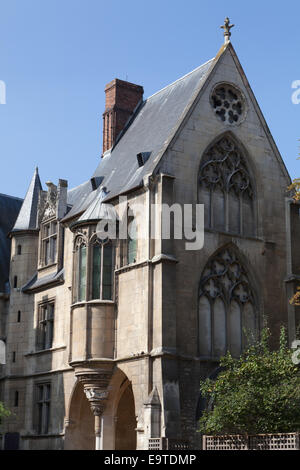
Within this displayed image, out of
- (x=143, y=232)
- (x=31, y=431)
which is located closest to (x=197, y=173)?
(x=143, y=232)

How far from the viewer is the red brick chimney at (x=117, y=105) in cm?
3975

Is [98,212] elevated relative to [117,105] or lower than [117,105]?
lower

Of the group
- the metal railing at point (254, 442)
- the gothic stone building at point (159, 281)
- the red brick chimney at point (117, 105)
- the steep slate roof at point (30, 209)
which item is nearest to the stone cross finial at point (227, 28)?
the gothic stone building at point (159, 281)

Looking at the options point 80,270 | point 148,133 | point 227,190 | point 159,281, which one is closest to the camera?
point 159,281

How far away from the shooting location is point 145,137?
35.6 metres

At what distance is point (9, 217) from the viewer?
152 feet

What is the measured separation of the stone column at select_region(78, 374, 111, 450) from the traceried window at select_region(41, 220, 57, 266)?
850 centimetres

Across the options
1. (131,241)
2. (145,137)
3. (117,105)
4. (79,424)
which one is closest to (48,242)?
(145,137)

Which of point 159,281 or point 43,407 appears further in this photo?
point 43,407

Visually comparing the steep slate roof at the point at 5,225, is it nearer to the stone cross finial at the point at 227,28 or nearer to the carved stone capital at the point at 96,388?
the carved stone capital at the point at 96,388

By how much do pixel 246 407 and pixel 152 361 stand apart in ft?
18.3

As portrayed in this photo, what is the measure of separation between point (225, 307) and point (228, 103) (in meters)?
8.79

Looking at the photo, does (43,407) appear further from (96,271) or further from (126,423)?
(96,271)

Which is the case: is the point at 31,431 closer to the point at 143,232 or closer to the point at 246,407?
the point at 143,232
